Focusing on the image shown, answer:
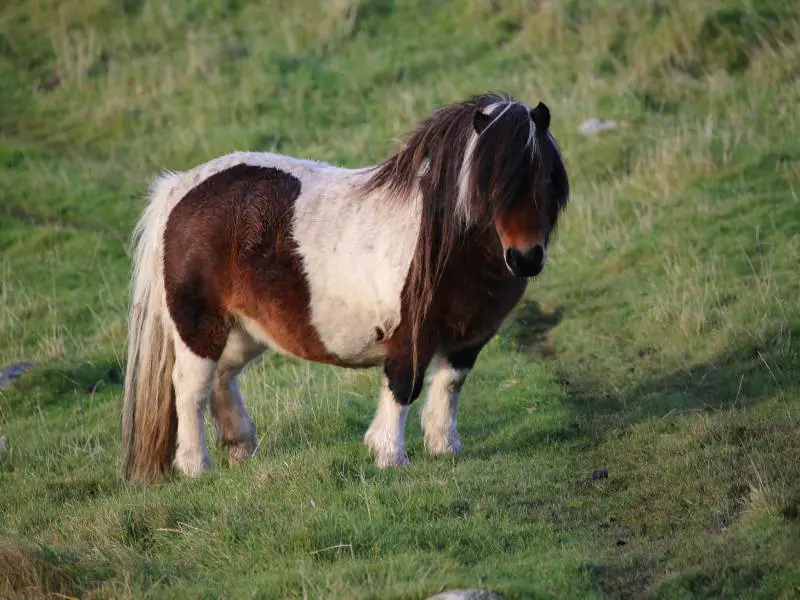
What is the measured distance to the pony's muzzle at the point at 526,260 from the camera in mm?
6328

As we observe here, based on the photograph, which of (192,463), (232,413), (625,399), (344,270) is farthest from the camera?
(625,399)

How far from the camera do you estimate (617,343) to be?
965 cm

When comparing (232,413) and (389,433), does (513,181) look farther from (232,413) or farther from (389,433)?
(232,413)

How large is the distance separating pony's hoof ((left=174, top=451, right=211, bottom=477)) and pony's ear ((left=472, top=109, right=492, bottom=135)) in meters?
2.77

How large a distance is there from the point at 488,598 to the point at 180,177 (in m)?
4.22

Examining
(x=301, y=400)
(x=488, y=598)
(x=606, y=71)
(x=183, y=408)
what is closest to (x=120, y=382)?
(x=301, y=400)

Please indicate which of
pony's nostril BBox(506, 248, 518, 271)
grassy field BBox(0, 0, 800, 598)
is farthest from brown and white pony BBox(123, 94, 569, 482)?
grassy field BBox(0, 0, 800, 598)

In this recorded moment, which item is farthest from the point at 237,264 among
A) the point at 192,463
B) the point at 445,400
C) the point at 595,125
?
the point at 595,125

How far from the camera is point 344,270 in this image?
22.9ft

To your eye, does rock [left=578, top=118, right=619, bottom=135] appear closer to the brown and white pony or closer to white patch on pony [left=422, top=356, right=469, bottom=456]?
the brown and white pony

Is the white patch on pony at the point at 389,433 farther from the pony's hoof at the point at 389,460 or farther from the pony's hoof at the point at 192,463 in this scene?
the pony's hoof at the point at 192,463

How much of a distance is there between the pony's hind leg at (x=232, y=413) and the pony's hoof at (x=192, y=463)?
34 centimetres

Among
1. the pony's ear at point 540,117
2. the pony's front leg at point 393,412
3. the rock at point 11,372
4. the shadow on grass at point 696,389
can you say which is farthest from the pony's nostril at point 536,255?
the rock at point 11,372

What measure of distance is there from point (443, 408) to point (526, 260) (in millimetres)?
1356
